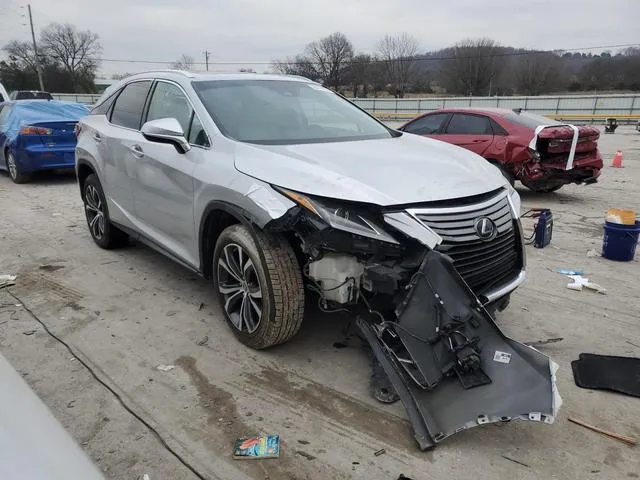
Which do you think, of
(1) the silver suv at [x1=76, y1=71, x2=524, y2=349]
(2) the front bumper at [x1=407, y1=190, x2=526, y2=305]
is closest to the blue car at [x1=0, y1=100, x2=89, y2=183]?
(1) the silver suv at [x1=76, y1=71, x2=524, y2=349]

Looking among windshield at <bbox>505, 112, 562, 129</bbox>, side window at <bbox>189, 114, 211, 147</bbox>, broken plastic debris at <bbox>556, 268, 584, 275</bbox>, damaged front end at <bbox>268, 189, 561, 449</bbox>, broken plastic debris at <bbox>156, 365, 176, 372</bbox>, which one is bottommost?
broken plastic debris at <bbox>556, 268, 584, 275</bbox>

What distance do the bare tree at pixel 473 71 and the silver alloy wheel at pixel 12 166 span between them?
6419 centimetres

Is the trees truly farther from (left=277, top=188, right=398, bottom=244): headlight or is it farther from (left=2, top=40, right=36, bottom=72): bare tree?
(left=277, top=188, right=398, bottom=244): headlight

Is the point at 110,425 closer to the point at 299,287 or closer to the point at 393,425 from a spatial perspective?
the point at 299,287

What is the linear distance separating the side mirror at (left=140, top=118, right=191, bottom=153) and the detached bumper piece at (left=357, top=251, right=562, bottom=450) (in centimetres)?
196

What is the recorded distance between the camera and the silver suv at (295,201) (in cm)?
277

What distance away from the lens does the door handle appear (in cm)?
423

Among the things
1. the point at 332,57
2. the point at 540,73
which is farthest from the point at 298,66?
the point at 540,73

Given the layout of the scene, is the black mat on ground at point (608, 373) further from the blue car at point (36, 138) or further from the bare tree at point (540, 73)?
the bare tree at point (540, 73)

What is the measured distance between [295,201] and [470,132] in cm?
682

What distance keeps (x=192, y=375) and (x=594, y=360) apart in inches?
105

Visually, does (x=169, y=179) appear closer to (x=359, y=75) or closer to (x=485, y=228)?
(x=485, y=228)

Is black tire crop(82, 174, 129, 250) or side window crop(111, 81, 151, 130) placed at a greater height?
side window crop(111, 81, 151, 130)

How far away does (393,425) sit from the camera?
2.74 meters
